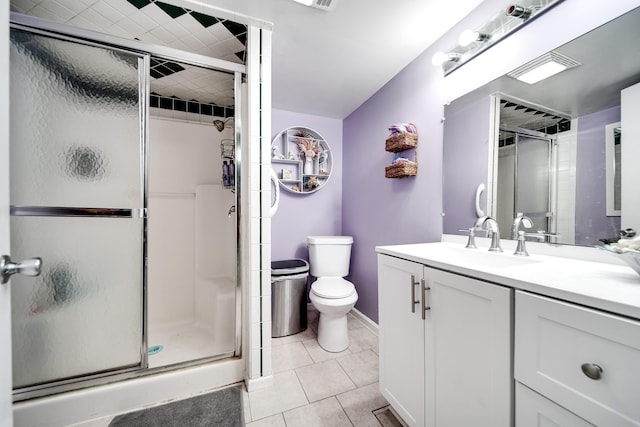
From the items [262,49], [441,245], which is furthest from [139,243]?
[441,245]

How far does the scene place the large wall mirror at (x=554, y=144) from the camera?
31.7 inches

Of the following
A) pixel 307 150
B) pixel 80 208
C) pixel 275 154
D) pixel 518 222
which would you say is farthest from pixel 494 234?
pixel 80 208

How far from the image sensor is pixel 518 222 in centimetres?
108

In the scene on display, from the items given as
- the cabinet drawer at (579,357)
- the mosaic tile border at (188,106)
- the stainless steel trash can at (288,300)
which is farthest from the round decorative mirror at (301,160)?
the cabinet drawer at (579,357)

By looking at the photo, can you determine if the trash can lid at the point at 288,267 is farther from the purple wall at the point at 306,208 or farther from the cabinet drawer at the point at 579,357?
the cabinet drawer at the point at 579,357

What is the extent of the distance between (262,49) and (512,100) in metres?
1.39

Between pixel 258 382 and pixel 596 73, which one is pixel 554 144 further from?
pixel 258 382

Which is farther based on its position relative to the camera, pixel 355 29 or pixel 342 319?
pixel 342 319

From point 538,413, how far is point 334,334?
129 centimetres

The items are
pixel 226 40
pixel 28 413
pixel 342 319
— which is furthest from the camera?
pixel 342 319

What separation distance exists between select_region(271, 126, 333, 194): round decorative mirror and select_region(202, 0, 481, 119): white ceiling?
43cm

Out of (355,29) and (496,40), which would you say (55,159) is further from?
(496,40)

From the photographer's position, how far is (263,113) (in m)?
1.34

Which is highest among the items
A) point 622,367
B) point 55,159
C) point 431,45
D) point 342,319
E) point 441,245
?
point 431,45
